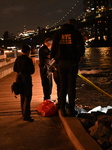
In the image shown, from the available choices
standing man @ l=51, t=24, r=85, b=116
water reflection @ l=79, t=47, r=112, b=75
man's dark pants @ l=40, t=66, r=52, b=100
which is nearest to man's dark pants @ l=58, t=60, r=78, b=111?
standing man @ l=51, t=24, r=85, b=116

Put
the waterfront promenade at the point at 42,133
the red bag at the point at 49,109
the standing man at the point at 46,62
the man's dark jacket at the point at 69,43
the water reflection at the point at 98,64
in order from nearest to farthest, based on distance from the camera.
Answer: the waterfront promenade at the point at 42,133
the man's dark jacket at the point at 69,43
the red bag at the point at 49,109
the standing man at the point at 46,62
the water reflection at the point at 98,64

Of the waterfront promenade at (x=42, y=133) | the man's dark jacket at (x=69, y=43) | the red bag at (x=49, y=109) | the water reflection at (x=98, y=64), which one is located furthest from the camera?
the water reflection at (x=98, y=64)

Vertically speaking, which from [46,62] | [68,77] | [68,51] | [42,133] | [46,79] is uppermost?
[68,51]

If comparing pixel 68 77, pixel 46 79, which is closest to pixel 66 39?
pixel 68 77

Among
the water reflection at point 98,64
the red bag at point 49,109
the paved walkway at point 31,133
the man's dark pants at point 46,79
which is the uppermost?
the man's dark pants at point 46,79

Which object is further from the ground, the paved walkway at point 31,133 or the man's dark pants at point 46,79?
the man's dark pants at point 46,79

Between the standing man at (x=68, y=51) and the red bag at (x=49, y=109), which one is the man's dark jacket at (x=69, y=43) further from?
the red bag at (x=49, y=109)

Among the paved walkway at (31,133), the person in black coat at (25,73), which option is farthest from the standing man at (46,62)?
the person in black coat at (25,73)

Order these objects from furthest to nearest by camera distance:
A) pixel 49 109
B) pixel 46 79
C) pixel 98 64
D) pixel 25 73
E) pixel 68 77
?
1. pixel 98 64
2. pixel 46 79
3. pixel 49 109
4. pixel 25 73
5. pixel 68 77

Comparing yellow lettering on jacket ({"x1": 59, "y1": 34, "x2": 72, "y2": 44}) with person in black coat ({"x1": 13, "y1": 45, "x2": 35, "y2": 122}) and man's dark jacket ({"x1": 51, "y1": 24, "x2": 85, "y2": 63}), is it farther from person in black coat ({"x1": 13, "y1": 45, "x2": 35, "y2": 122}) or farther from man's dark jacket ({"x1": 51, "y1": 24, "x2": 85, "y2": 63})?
person in black coat ({"x1": 13, "y1": 45, "x2": 35, "y2": 122})

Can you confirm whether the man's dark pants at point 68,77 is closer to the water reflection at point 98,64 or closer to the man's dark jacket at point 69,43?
the man's dark jacket at point 69,43

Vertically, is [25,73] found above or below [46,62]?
below

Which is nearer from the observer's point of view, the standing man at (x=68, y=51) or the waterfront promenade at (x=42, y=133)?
the waterfront promenade at (x=42, y=133)

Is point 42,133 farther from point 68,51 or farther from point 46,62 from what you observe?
point 46,62
